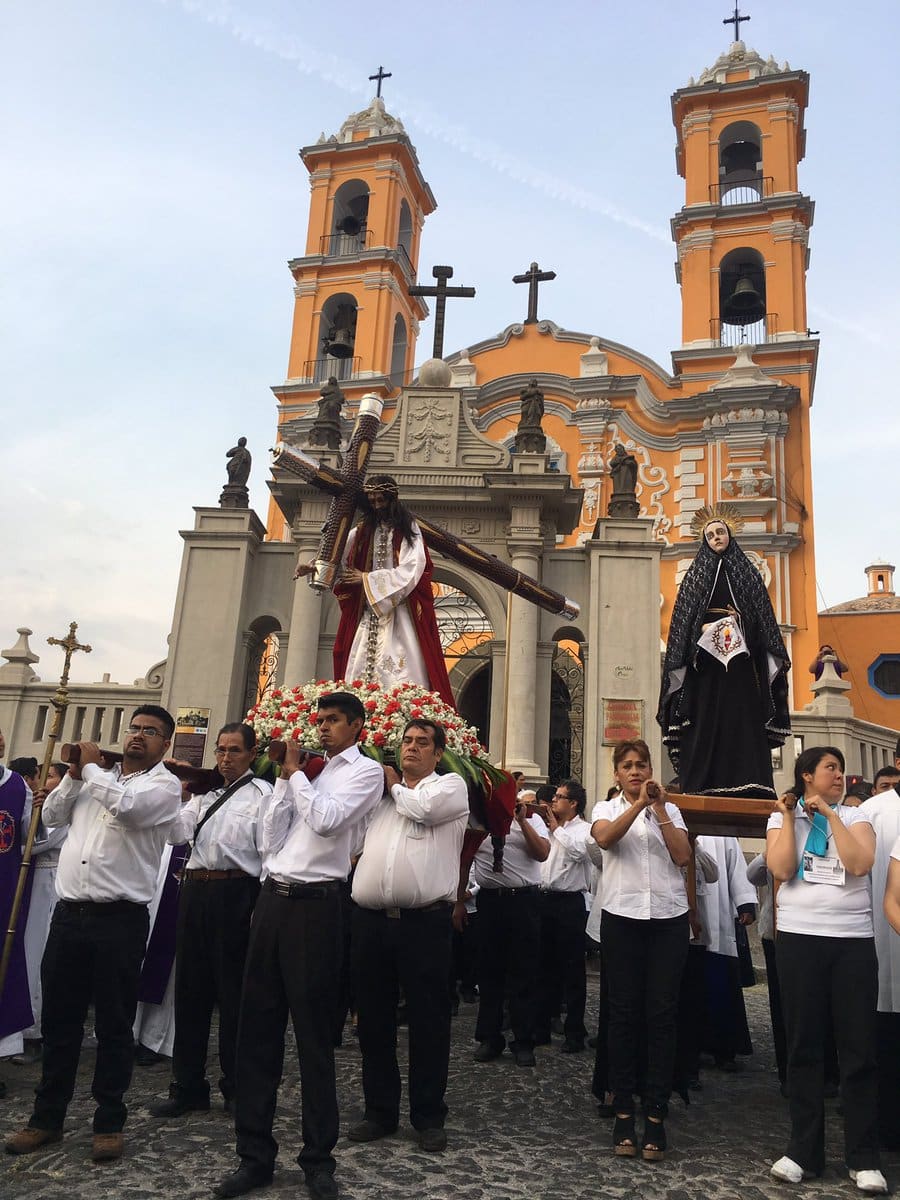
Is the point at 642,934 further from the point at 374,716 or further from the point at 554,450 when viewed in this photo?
the point at 554,450

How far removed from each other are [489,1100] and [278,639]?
9.18 meters

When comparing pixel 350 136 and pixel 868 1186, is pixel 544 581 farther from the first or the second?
pixel 350 136

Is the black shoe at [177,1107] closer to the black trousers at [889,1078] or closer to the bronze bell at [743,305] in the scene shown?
the black trousers at [889,1078]

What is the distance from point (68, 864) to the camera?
461 cm

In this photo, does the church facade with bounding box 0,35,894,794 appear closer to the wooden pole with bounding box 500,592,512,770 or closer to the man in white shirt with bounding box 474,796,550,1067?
the wooden pole with bounding box 500,592,512,770

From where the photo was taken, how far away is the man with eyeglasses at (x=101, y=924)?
433cm

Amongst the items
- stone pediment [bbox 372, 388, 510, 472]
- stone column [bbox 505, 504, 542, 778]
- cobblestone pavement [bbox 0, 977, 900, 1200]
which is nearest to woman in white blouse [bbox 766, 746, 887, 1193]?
cobblestone pavement [bbox 0, 977, 900, 1200]

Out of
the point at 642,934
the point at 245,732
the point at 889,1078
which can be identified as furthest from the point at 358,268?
the point at 889,1078

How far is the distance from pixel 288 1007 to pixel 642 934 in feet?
5.82

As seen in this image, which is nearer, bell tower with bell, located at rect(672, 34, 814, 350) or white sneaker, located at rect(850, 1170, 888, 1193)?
white sneaker, located at rect(850, 1170, 888, 1193)

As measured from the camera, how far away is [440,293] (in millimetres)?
13695

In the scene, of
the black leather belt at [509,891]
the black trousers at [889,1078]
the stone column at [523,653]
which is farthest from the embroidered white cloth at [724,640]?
the stone column at [523,653]

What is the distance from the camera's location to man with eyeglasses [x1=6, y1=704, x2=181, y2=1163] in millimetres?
4329

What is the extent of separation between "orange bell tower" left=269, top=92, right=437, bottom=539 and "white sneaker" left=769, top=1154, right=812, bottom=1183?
891 inches
